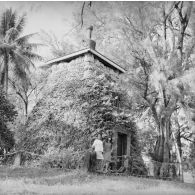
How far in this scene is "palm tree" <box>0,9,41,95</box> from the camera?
70.1 feet

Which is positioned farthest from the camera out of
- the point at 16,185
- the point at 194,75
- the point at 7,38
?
the point at 7,38

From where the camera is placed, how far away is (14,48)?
2145 cm

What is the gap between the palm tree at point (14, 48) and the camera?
21.4 meters

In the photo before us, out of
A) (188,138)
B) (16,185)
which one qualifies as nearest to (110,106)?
(16,185)

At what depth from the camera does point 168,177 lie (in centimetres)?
1234

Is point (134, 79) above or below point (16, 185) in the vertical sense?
above

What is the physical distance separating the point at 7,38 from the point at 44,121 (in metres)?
10.2

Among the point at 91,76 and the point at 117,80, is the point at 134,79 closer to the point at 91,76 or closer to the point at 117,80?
the point at 117,80

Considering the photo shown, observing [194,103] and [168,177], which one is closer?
[168,177]

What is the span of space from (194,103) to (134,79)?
3503mm

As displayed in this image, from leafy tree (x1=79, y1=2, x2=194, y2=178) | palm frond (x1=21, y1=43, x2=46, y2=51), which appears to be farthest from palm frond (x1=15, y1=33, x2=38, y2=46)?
leafy tree (x1=79, y1=2, x2=194, y2=178)

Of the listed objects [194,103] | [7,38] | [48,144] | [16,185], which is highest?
[7,38]

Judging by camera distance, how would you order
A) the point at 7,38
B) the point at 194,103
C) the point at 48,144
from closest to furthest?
the point at 48,144, the point at 194,103, the point at 7,38

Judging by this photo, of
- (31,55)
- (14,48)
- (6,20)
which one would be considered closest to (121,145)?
(14,48)
